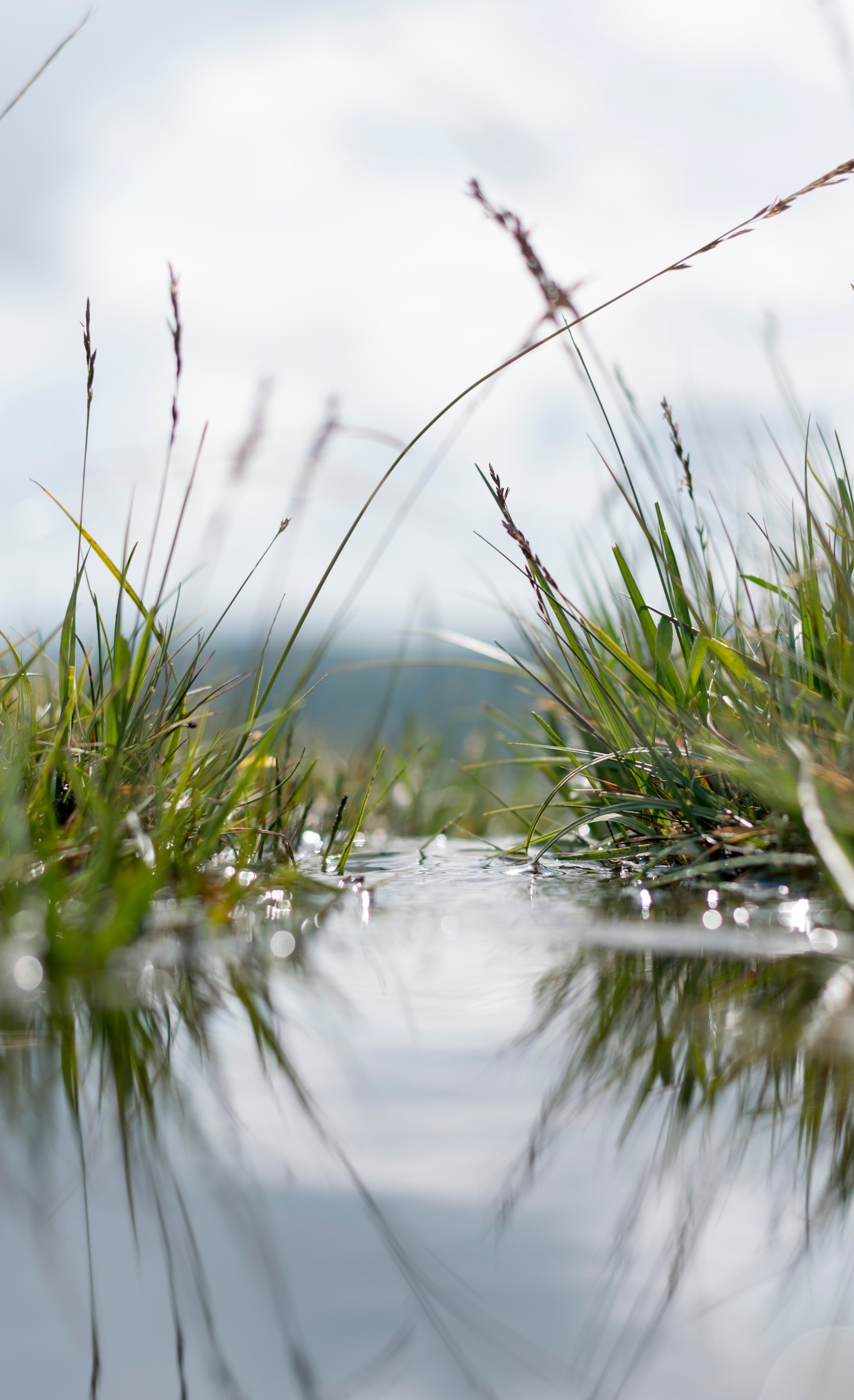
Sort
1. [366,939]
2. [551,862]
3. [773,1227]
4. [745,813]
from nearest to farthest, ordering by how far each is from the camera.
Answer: [773,1227] < [366,939] < [745,813] < [551,862]

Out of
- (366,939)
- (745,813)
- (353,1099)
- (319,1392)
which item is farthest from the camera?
(745,813)

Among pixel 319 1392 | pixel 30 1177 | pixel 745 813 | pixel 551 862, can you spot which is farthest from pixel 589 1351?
pixel 551 862

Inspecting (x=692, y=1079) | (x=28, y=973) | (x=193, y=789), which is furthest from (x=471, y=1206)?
(x=193, y=789)

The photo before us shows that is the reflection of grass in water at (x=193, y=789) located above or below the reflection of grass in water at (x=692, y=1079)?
above

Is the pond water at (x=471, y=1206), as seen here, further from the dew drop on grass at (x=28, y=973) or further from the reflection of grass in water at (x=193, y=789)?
the dew drop on grass at (x=28, y=973)

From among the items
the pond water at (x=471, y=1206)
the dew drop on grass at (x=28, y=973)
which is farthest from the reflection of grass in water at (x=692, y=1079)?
the dew drop on grass at (x=28, y=973)

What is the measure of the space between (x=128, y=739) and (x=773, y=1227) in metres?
1.14

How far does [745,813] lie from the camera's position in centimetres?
143

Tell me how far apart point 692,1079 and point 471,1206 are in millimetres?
234

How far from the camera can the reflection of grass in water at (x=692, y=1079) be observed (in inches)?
24.2

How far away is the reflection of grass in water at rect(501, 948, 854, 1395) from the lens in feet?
2.02

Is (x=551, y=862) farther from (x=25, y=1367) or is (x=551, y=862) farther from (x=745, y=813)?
(x=25, y=1367)

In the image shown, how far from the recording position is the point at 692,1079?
30.8 inches

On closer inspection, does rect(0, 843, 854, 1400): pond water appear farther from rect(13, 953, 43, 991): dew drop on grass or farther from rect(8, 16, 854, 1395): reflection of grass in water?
rect(13, 953, 43, 991): dew drop on grass
